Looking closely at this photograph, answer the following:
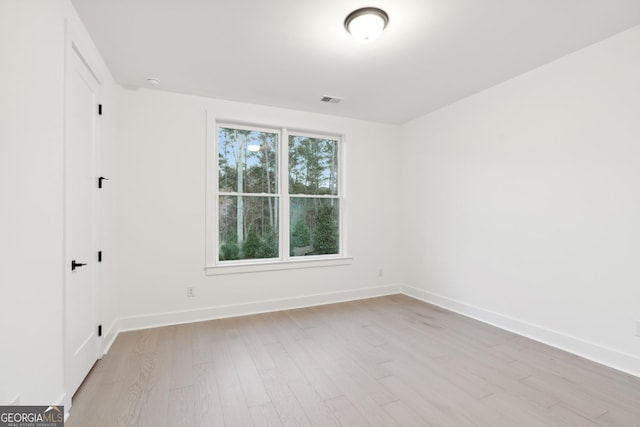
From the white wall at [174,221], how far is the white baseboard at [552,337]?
1.79 metres

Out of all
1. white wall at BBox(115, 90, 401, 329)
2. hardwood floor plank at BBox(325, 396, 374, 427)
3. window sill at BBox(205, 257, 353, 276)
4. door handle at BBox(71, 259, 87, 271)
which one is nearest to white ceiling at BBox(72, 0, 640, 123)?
white wall at BBox(115, 90, 401, 329)

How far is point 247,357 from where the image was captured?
2.69 metres

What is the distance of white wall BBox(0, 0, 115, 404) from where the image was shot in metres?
1.33

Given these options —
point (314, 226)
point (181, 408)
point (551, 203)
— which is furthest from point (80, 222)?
point (551, 203)

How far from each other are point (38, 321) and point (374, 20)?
2813 mm

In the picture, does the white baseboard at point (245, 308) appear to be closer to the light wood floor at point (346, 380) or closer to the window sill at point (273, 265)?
the light wood floor at point (346, 380)

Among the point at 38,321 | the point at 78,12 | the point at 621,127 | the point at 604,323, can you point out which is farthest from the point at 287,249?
the point at 621,127

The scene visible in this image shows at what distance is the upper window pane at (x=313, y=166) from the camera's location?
4.36m

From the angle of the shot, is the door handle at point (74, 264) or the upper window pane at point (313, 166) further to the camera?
the upper window pane at point (313, 166)

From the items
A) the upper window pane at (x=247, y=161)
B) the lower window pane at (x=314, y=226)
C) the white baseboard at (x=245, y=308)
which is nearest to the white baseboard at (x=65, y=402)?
the white baseboard at (x=245, y=308)

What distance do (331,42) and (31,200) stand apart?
2.36 meters

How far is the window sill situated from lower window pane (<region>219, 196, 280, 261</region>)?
0.60 feet

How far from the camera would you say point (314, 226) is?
4512mm

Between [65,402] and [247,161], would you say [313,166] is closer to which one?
[247,161]
